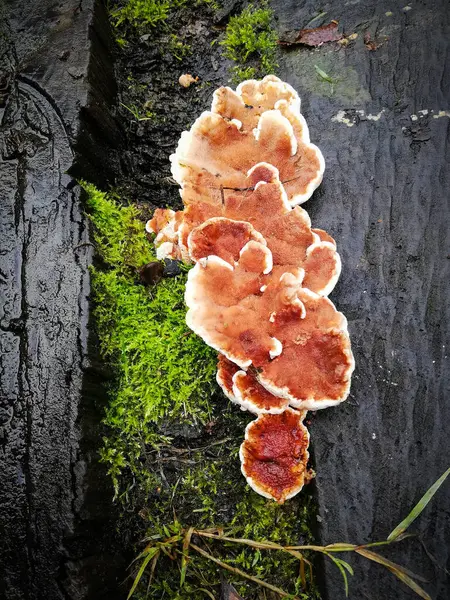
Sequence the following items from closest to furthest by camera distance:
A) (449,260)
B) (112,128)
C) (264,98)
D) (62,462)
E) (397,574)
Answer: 1. (397,574)
2. (62,462)
3. (449,260)
4. (264,98)
5. (112,128)

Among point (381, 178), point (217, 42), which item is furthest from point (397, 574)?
point (217, 42)

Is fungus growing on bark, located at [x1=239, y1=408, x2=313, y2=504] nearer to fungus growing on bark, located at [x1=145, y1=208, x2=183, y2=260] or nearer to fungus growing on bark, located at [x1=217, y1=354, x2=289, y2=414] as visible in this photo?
fungus growing on bark, located at [x1=217, y1=354, x2=289, y2=414]

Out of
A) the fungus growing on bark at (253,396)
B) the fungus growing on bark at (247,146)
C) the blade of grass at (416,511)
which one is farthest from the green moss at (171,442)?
the fungus growing on bark at (247,146)

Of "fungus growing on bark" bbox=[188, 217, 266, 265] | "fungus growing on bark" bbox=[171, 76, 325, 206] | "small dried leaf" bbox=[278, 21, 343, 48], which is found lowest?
"fungus growing on bark" bbox=[188, 217, 266, 265]

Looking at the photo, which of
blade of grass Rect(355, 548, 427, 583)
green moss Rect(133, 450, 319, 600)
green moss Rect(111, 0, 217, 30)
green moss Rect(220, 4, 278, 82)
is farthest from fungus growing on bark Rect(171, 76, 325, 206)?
blade of grass Rect(355, 548, 427, 583)

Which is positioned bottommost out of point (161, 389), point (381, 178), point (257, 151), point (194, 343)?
point (161, 389)

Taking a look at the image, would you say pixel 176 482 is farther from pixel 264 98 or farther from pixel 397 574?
pixel 264 98
